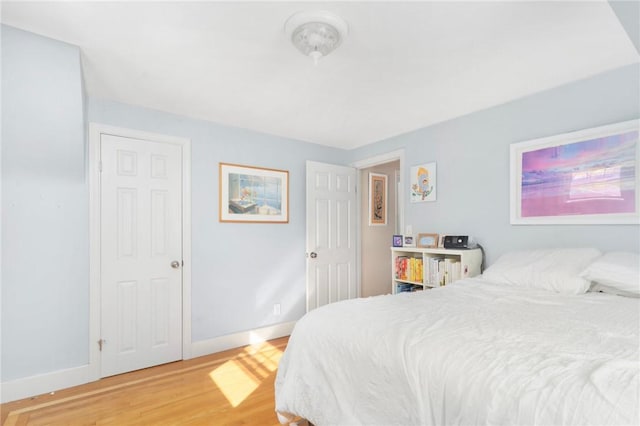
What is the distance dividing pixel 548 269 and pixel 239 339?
2793mm

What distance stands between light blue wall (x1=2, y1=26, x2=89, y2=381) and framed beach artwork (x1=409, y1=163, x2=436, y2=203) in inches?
115

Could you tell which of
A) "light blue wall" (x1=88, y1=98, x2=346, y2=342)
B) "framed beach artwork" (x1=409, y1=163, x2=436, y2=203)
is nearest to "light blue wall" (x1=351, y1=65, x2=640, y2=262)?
"framed beach artwork" (x1=409, y1=163, x2=436, y2=203)

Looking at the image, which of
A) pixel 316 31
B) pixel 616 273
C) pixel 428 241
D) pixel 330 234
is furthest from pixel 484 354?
pixel 330 234

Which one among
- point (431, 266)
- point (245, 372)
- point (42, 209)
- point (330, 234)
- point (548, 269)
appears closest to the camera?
point (548, 269)

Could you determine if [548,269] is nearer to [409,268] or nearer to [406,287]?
[409,268]

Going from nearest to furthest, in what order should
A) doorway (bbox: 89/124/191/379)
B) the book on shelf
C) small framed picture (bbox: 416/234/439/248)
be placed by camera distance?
doorway (bbox: 89/124/191/379)
small framed picture (bbox: 416/234/439/248)
the book on shelf

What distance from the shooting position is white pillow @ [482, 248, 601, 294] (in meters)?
2.05

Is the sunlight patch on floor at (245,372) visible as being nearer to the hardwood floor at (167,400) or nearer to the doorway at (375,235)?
the hardwood floor at (167,400)

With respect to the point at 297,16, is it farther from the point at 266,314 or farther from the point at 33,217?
the point at 266,314

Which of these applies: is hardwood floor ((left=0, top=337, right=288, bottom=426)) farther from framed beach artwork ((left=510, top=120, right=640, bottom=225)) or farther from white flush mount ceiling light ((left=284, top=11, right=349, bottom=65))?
framed beach artwork ((left=510, top=120, right=640, bottom=225))

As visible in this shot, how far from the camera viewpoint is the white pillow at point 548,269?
205cm

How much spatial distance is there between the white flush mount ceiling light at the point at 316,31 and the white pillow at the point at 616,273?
202cm

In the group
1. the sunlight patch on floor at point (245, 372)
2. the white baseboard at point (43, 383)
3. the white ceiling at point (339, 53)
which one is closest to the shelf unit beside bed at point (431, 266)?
the white ceiling at point (339, 53)

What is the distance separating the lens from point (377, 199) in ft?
16.1
